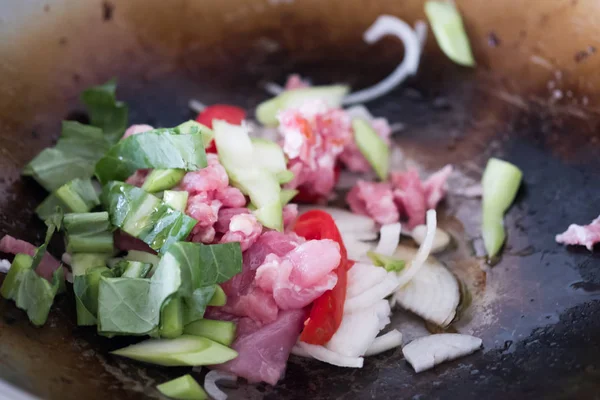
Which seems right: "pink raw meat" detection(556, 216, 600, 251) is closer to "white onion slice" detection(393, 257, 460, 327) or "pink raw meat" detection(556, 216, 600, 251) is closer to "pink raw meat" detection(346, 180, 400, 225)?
"white onion slice" detection(393, 257, 460, 327)

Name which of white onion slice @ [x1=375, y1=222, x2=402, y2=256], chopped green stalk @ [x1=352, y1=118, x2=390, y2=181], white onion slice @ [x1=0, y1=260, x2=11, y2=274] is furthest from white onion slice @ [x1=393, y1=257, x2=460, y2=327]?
white onion slice @ [x1=0, y1=260, x2=11, y2=274]

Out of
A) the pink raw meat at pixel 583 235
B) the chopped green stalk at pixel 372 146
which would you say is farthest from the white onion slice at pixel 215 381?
the pink raw meat at pixel 583 235

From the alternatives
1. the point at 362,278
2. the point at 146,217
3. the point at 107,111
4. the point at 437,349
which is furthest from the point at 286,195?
the point at 107,111

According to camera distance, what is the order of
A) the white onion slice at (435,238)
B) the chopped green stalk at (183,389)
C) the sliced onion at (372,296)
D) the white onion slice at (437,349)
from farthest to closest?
the white onion slice at (435,238), the sliced onion at (372,296), the white onion slice at (437,349), the chopped green stalk at (183,389)

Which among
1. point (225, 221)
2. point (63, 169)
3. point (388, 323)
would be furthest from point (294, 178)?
point (63, 169)

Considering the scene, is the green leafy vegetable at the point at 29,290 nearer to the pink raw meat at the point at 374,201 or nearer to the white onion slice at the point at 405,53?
the pink raw meat at the point at 374,201

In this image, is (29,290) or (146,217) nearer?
(29,290)

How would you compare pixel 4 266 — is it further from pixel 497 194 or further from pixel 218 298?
pixel 497 194
